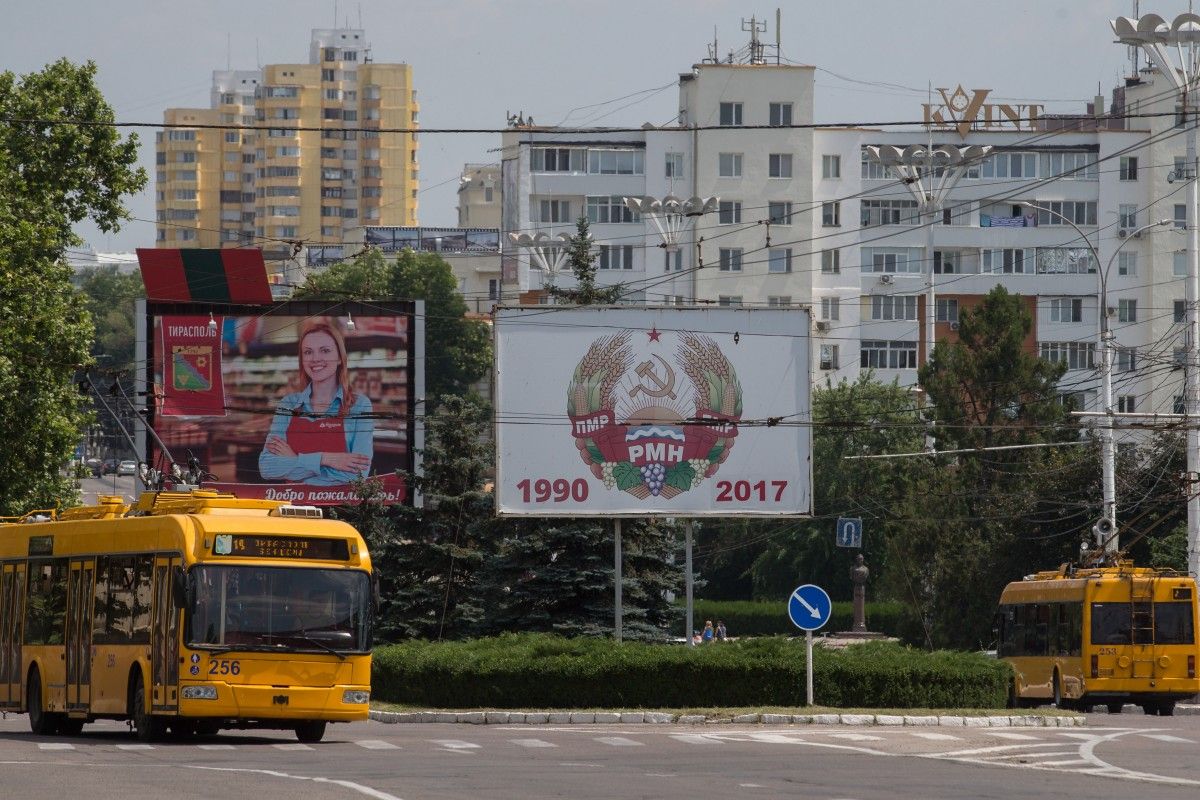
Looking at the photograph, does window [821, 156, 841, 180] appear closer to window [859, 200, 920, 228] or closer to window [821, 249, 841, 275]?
window [859, 200, 920, 228]

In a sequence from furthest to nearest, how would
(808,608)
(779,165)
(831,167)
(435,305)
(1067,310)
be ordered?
1. (435,305)
2. (831,167)
3. (1067,310)
4. (779,165)
5. (808,608)

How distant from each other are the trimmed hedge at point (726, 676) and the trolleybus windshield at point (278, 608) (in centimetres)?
869

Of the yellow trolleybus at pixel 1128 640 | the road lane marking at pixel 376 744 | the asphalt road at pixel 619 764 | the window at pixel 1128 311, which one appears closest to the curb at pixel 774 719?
the asphalt road at pixel 619 764

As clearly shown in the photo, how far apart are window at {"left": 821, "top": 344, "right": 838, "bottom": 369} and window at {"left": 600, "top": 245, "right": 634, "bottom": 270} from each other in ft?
33.8

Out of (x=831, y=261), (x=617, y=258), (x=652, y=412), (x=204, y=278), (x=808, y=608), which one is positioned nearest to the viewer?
(x=808, y=608)

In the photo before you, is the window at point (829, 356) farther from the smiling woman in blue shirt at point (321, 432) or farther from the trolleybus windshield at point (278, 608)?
the trolleybus windshield at point (278, 608)

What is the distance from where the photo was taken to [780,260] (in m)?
102

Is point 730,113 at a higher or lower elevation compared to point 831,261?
higher

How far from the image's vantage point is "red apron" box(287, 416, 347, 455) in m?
53.2

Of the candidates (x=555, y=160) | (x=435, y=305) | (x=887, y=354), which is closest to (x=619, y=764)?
(x=555, y=160)

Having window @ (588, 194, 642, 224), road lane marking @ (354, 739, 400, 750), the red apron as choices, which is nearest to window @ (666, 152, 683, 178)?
window @ (588, 194, 642, 224)

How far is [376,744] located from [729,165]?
80.3 meters

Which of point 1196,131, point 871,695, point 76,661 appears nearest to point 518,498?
point 871,695

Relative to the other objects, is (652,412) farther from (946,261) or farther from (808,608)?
(946,261)
